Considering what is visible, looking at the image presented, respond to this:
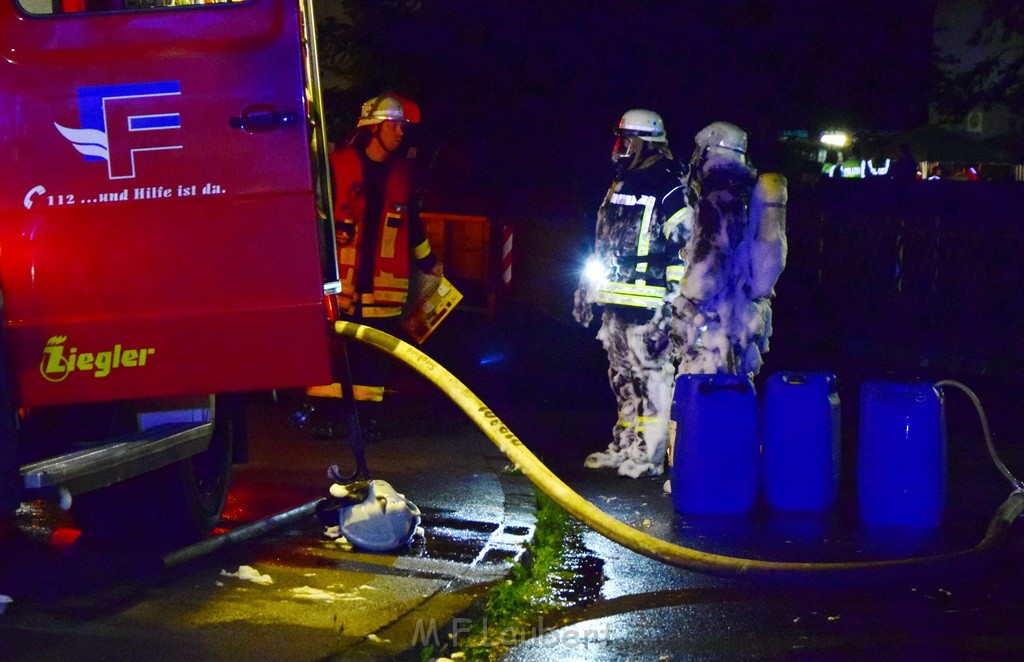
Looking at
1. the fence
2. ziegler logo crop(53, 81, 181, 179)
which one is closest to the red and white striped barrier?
the fence

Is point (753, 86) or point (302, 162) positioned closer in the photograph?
point (302, 162)

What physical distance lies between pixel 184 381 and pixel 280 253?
0.64m

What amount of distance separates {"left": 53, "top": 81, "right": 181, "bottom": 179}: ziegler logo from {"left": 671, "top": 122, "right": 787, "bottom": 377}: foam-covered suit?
11.4ft

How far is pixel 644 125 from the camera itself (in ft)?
27.3

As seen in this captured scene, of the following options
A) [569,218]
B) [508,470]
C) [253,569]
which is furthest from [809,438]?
[569,218]

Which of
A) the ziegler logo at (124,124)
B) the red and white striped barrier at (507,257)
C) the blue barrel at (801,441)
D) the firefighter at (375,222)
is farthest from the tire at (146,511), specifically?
the red and white striped barrier at (507,257)

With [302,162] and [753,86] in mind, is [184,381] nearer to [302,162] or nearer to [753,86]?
[302,162]

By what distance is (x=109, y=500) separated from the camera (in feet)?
21.0

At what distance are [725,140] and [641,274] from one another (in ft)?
3.11

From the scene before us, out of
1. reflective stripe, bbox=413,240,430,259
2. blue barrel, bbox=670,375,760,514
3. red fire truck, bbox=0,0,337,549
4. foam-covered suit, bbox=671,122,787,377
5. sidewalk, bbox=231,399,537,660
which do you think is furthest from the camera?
reflective stripe, bbox=413,240,430,259

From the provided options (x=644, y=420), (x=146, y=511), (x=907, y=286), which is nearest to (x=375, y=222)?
(x=644, y=420)

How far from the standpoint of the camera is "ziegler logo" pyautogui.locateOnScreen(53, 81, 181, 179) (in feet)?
17.9

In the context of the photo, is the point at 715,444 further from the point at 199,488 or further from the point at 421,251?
the point at 421,251

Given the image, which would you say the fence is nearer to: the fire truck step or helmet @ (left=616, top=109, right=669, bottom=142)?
helmet @ (left=616, top=109, right=669, bottom=142)
